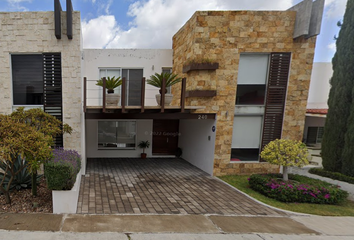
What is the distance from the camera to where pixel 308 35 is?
22.4 feet

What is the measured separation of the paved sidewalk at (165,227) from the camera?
3406mm

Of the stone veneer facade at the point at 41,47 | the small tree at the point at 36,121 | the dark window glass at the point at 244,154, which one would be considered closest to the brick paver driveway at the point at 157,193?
the dark window glass at the point at 244,154

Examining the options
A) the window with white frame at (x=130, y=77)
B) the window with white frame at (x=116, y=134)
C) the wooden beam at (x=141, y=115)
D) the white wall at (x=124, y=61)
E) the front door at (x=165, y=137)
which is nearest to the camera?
the wooden beam at (x=141, y=115)

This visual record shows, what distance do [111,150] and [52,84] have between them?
4.56 meters

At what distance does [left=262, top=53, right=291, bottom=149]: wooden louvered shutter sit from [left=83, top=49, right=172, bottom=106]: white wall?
4.96 meters

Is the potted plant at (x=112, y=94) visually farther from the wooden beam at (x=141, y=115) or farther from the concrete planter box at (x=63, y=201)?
the concrete planter box at (x=63, y=201)

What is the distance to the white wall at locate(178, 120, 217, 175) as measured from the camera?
766 centimetres

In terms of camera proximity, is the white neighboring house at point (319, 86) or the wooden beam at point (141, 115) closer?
the wooden beam at point (141, 115)

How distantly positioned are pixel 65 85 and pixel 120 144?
4458mm

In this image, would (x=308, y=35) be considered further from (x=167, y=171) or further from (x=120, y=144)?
(x=120, y=144)

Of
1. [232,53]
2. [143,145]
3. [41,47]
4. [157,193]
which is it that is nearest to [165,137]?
[143,145]

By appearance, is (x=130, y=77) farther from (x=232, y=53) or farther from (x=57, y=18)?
(x=232, y=53)

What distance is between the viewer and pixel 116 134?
981cm

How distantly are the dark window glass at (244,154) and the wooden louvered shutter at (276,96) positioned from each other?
0.58 m
